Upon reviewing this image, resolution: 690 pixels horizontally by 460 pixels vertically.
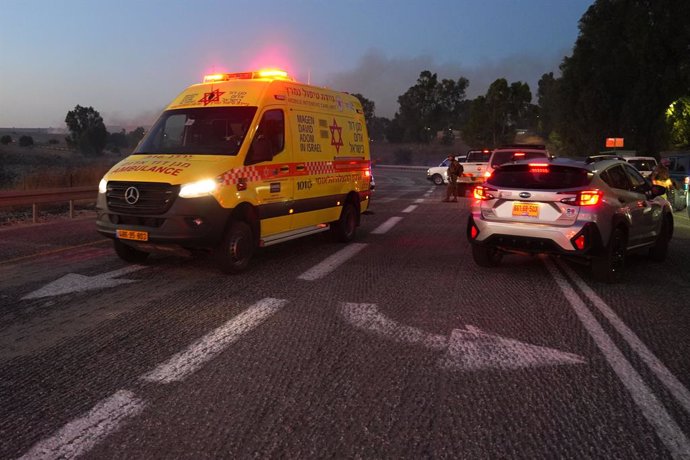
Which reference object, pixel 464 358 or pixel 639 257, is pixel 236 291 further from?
pixel 639 257

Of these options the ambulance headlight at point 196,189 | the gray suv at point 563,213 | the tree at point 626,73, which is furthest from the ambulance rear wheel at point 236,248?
the tree at point 626,73

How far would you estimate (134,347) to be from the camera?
480 cm

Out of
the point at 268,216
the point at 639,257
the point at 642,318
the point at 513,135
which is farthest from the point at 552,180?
the point at 513,135

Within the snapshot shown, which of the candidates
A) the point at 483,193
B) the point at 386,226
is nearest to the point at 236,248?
the point at 483,193

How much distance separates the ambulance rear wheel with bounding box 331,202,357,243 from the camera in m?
10.7

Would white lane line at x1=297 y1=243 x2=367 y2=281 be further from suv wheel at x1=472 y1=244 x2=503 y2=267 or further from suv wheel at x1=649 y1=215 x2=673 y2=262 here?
suv wheel at x1=649 y1=215 x2=673 y2=262

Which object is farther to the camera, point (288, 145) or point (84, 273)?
point (288, 145)

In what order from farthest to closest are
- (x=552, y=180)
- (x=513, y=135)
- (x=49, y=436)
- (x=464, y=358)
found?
(x=513, y=135) → (x=552, y=180) → (x=464, y=358) → (x=49, y=436)

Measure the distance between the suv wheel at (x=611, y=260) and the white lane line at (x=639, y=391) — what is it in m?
1.29

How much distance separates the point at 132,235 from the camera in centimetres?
738

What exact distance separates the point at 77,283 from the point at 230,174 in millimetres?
2324

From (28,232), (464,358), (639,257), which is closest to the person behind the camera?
(464,358)

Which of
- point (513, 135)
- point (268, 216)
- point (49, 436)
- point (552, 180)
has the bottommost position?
point (49, 436)

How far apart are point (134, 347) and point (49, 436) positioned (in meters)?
1.55
